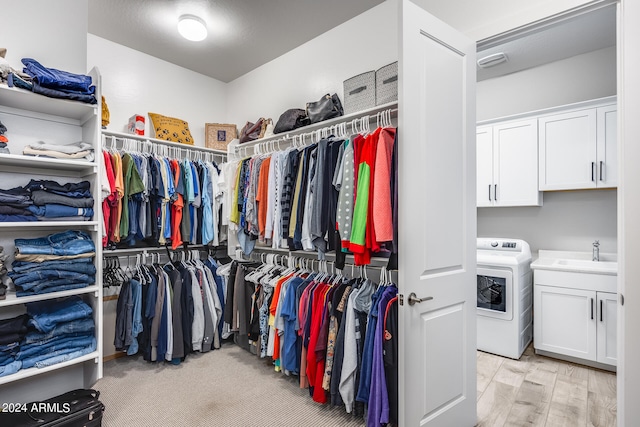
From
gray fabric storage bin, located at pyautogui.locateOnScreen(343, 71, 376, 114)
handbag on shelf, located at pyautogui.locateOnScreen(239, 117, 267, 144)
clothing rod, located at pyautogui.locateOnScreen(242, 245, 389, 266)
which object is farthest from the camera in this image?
handbag on shelf, located at pyautogui.locateOnScreen(239, 117, 267, 144)

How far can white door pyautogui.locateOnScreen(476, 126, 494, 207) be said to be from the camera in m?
3.66

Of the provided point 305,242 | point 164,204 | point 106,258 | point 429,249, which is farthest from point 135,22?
point 429,249

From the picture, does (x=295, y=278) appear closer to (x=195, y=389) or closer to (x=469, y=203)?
(x=195, y=389)

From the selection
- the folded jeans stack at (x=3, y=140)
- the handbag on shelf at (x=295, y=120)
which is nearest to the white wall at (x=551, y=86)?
the handbag on shelf at (x=295, y=120)

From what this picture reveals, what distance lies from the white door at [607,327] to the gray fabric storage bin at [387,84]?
8.25 feet

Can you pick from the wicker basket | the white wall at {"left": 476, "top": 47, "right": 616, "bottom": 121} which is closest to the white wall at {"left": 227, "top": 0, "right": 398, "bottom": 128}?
the wicker basket

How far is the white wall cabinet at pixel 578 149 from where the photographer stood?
2.95 m

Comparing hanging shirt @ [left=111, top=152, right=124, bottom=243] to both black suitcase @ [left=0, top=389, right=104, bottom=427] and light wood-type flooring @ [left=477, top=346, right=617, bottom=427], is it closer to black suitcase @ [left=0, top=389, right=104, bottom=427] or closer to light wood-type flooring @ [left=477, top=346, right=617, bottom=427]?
black suitcase @ [left=0, top=389, right=104, bottom=427]

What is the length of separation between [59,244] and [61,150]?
0.57 metres

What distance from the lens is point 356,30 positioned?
2627 millimetres

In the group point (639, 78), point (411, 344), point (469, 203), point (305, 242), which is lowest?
point (411, 344)

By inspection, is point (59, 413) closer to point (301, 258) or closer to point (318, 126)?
point (301, 258)

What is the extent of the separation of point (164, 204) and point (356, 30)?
222 centimetres

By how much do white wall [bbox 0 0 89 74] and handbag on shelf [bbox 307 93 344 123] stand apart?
1655 millimetres
